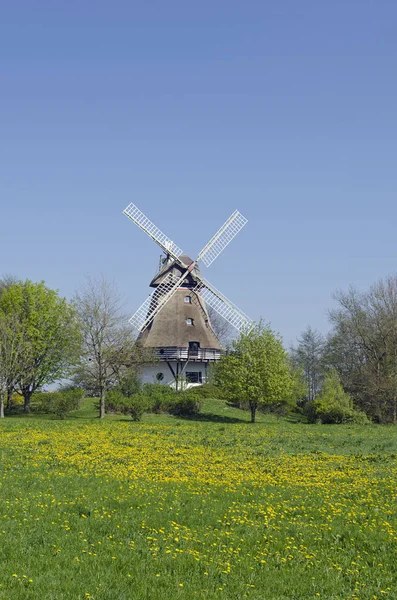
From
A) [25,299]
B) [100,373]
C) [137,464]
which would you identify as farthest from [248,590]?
[25,299]

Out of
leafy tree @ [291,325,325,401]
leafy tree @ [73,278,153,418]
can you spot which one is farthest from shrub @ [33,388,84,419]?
leafy tree @ [291,325,325,401]

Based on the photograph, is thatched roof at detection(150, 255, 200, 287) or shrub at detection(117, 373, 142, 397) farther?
thatched roof at detection(150, 255, 200, 287)

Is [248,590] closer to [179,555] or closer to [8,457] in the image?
[179,555]

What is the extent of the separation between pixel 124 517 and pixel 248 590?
4537mm

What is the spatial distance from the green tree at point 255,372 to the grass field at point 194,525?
26.1 metres

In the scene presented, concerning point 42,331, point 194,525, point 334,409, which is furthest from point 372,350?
point 194,525

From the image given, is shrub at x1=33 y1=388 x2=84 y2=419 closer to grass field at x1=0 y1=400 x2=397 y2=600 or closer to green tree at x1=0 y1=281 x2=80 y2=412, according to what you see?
green tree at x1=0 y1=281 x2=80 y2=412

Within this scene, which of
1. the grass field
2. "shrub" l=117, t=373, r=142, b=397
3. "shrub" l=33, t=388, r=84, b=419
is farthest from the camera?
"shrub" l=117, t=373, r=142, b=397

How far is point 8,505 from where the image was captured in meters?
13.8

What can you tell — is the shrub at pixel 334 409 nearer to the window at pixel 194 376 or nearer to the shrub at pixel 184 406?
the shrub at pixel 184 406

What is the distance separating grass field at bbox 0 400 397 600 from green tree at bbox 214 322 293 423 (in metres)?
26.1

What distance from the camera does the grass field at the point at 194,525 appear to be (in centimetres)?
957

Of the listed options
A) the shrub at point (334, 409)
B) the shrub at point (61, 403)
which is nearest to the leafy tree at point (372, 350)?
the shrub at point (334, 409)

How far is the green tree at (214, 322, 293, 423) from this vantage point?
1998 inches
